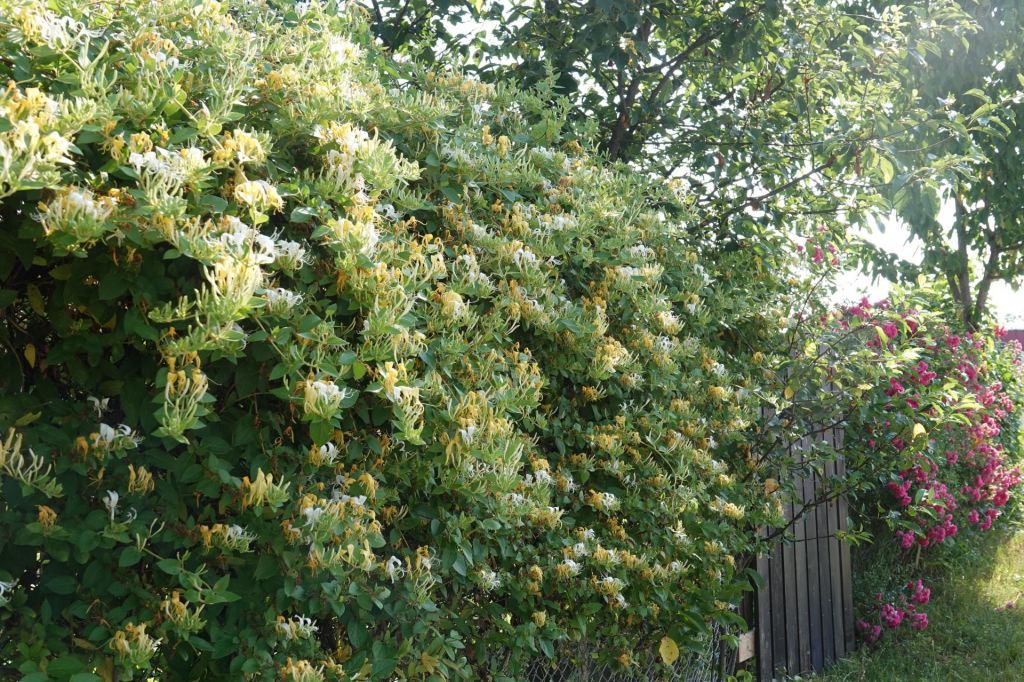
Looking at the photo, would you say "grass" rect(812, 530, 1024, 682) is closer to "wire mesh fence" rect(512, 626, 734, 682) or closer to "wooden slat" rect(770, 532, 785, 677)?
"wooden slat" rect(770, 532, 785, 677)

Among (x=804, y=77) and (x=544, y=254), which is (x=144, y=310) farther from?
(x=804, y=77)

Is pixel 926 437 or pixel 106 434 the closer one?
pixel 106 434

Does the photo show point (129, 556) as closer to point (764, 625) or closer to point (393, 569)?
point (393, 569)

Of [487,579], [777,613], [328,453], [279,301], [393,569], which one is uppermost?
[279,301]

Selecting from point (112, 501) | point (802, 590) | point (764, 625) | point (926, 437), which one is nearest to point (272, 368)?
point (112, 501)

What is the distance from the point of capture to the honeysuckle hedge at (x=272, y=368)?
1.63m

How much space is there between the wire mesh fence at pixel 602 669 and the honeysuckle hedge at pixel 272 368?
5.6 inches

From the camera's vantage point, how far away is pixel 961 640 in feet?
19.9

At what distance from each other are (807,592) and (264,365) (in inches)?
176

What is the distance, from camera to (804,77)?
495 cm

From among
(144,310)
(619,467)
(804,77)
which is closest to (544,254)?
(619,467)

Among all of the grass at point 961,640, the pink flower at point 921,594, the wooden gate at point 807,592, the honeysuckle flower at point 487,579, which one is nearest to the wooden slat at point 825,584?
the wooden gate at point 807,592

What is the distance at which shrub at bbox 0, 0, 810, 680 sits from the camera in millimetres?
1625

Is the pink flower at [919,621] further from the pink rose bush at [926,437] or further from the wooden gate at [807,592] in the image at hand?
the wooden gate at [807,592]
